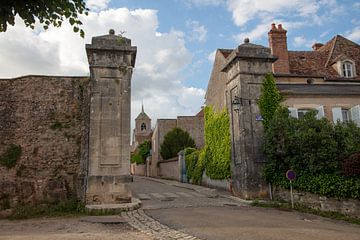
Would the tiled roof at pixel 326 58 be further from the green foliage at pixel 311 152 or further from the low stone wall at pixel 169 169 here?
the low stone wall at pixel 169 169

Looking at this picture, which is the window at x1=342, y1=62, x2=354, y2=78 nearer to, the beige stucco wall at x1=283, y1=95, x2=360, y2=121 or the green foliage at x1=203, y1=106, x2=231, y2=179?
the beige stucco wall at x1=283, y1=95, x2=360, y2=121

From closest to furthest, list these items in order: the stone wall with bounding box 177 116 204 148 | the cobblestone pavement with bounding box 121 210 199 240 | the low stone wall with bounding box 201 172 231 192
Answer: the cobblestone pavement with bounding box 121 210 199 240
the low stone wall with bounding box 201 172 231 192
the stone wall with bounding box 177 116 204 148

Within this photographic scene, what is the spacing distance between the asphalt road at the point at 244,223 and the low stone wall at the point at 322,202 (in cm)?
73

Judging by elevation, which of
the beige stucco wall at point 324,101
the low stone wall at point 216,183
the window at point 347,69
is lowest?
the low stone wall at point 216,183

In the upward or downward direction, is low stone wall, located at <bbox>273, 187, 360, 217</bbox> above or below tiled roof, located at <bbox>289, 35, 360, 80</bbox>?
below

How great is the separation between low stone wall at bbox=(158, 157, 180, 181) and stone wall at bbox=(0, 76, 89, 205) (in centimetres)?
1650

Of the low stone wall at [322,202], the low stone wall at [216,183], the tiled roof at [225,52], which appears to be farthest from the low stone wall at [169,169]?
the low stone wall at [322,202]

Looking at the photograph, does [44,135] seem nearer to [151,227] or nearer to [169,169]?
[151,227]

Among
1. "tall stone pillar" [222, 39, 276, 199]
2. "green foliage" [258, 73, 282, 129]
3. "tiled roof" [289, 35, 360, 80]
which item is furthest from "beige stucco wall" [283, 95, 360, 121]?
"tiled roof" [289, 35, 360, 80]

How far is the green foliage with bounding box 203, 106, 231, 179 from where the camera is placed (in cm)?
1555

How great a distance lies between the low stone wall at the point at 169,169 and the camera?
92.0ft

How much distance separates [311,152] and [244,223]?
398 centimetres

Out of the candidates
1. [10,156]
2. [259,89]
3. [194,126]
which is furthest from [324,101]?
[194,126]

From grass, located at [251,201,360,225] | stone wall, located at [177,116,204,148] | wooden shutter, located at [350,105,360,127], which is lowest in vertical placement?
grass, located at [251,201,360,225]
